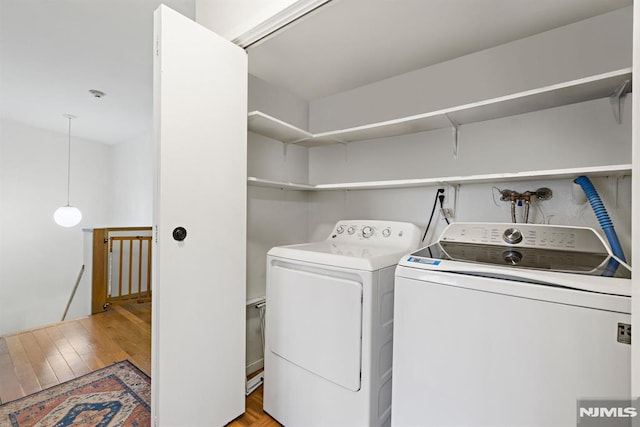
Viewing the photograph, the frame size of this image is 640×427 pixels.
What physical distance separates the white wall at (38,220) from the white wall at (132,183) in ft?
1.24

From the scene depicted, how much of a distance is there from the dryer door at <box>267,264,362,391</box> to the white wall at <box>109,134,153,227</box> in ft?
12.3

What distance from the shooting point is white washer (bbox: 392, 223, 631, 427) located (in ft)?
2.63

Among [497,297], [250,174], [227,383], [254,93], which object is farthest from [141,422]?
[254,93]

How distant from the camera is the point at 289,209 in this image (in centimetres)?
241

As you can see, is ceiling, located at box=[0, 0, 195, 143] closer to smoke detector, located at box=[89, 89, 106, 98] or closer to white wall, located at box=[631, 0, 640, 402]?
smoke detector, located at box=[89, 89, 106, 98]

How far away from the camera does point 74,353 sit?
2279 mm

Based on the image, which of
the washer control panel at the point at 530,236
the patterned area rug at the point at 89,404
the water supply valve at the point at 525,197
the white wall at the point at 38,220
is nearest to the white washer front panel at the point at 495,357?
the washer control panel at the point at 530,236

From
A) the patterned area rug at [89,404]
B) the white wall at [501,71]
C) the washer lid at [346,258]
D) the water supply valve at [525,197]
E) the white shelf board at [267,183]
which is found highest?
the white wall at [501,71]

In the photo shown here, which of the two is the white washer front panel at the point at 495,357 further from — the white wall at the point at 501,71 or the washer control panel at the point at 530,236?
the white wall at the point at 501,71

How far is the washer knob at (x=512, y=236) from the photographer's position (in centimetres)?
136

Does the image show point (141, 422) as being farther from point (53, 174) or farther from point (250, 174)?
point (53, 174)

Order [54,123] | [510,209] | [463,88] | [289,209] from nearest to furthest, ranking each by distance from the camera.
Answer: [510,209] < [463,88] < [289,209] < [54,123]

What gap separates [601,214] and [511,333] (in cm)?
90

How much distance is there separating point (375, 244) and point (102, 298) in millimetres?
3218
